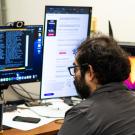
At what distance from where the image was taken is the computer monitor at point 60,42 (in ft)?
8.43

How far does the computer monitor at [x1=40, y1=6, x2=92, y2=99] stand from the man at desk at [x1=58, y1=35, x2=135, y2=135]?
2.68 ft

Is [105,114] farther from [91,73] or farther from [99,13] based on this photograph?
[99,13]

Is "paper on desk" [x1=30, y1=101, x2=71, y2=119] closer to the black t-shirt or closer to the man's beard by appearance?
the man's beard

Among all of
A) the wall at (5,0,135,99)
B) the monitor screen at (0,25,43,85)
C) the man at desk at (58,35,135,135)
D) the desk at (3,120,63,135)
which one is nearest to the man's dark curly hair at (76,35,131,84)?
the man at desk at (58,35,135,135)

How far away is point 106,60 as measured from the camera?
1.64m

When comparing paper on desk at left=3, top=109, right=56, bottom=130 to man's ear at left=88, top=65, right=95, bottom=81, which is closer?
man's ear at left=88, top=65, right=95, bottom=81

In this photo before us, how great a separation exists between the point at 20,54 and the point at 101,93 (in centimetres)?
99

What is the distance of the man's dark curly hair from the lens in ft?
5.41

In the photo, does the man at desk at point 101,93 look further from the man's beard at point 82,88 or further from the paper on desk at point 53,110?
the paper on desk at point 53,110

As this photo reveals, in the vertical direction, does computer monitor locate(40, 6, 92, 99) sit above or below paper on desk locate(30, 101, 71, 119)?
above

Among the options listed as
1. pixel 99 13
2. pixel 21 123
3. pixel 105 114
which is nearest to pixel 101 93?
pixel 105 114

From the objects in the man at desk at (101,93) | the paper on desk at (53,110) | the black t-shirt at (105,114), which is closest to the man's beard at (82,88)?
the man at desk at (101,93)

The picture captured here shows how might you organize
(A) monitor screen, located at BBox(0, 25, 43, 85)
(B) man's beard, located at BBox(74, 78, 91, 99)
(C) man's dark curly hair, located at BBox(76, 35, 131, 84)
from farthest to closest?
(A) monitor screen, located at BBox(0, 25, 43, 85)
(B) man's beard, located at BBox(74, 78, 91, 99)
(C) man's dark curly hair, located at BBox(76, 35, 131, 84)

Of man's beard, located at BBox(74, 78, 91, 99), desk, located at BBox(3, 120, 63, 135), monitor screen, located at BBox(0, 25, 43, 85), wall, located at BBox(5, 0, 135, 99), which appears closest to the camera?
man's beard, located at BBox(74, 78, 91, 99)
